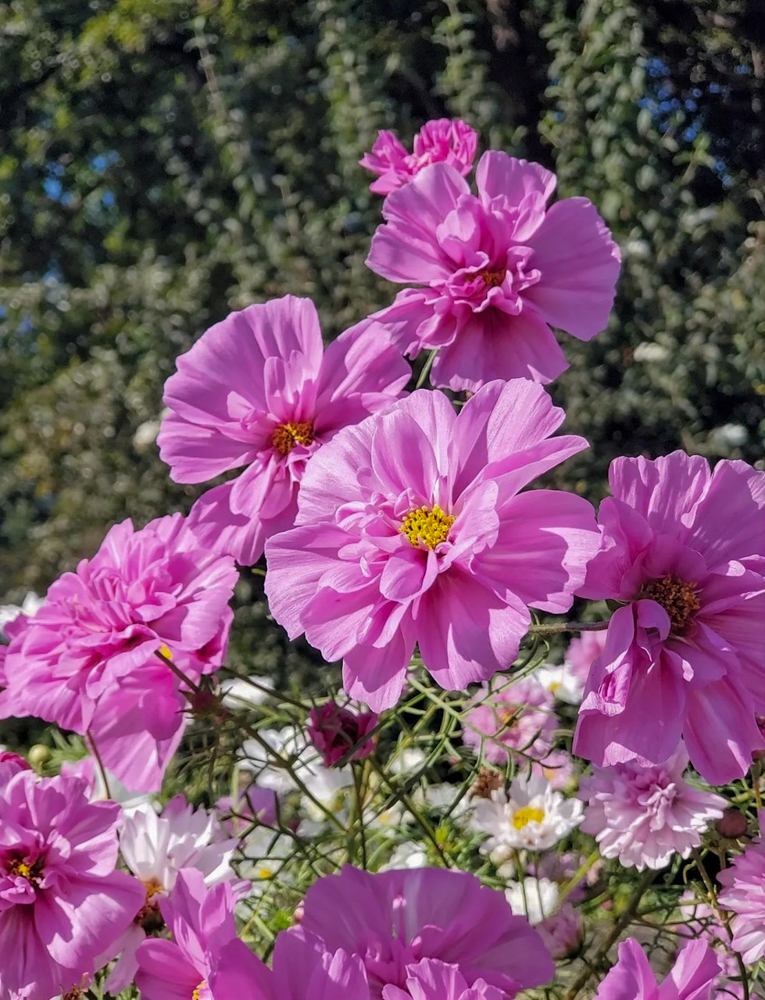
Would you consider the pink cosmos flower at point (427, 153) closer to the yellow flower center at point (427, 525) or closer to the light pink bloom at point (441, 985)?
the yellow flower center at point (427, 525)

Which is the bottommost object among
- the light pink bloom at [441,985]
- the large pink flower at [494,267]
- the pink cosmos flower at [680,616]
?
the light pink bloom at [441,985]

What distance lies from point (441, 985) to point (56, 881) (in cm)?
15

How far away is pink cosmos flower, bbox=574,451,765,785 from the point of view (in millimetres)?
253

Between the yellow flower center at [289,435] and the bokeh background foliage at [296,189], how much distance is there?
0.95 metres

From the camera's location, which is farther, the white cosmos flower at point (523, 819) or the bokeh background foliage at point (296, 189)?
the bokeh background foliage at point (296, 189)

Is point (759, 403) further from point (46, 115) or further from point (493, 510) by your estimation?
point (46, 115)

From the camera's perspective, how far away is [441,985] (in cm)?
23

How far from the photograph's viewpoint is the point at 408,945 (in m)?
0.26

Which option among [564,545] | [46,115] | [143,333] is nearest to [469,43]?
[143,333]

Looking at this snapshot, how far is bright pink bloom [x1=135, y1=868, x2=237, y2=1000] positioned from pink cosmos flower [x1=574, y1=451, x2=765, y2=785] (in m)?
0.11

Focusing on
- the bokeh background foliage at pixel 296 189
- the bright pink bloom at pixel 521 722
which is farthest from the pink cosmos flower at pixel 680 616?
the bokeh background foliage at pixel 296 189

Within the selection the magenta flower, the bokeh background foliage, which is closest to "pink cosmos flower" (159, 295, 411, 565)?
the magenta flower

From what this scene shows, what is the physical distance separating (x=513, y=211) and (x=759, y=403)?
43.3 inches

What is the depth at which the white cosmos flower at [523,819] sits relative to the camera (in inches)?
17.9
